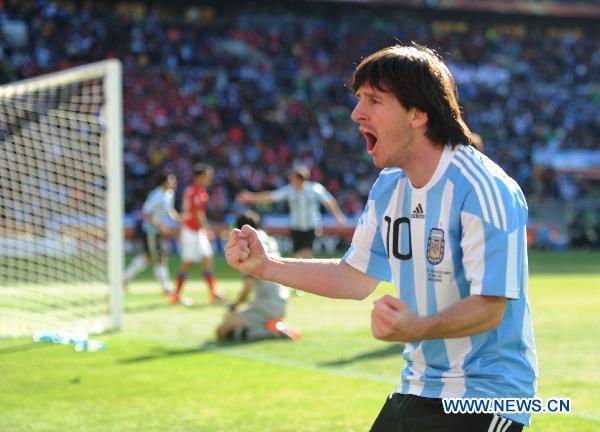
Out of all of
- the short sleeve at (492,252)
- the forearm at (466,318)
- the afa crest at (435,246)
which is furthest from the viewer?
the afa crest at (435,246)

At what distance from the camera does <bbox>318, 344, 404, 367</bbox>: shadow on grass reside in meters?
10.1

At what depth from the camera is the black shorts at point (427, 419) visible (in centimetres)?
341

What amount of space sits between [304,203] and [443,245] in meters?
14.7

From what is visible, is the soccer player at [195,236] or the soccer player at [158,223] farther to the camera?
the soccer player at [158,223]

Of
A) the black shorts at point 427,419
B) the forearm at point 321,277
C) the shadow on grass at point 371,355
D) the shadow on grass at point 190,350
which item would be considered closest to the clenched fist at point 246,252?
the forearm at point 321,277

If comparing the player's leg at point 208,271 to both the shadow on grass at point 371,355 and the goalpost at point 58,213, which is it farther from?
the shadow on grass at point 371,355

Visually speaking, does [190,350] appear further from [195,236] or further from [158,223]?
[158,223]

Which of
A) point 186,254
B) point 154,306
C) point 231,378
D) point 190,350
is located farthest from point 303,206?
point 231,378

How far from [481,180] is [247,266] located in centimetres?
102

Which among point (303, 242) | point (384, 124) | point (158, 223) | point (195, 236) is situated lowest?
point (303, 242)

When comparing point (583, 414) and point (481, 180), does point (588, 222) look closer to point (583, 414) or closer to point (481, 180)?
point (583, 414)

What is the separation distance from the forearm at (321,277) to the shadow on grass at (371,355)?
6.13 metres

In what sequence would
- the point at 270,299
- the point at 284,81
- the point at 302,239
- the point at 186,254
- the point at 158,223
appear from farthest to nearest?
the point at 284,81 → the point at 302,239 → the point at 158,223 → the point at 186,254 → the point at 270,299

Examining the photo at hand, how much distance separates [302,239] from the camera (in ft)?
60.7
